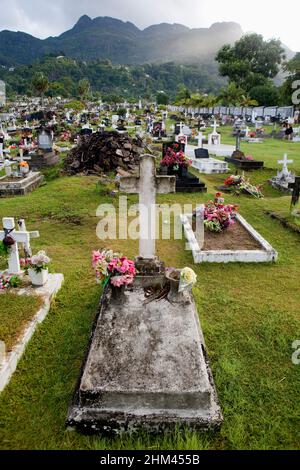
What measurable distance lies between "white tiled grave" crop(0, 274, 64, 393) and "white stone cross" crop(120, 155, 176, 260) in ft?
4.83

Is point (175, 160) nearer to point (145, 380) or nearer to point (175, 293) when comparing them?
point (175, 293)

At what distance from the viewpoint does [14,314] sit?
14.9 ft

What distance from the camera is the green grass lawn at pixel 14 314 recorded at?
4.16m

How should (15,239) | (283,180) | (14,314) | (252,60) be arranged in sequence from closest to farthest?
(14,314) < (15,239) < (283,180) < (252,60)

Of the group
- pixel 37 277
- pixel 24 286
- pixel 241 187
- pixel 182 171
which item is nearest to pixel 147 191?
pixel 37 277

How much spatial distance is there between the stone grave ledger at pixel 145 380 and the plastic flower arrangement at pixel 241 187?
8.13 meters

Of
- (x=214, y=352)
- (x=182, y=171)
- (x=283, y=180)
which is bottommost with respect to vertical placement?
(x=214, y=352)

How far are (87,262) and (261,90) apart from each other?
172 ft

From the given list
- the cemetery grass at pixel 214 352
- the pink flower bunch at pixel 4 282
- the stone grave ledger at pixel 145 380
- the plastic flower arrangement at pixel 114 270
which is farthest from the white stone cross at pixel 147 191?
the pink flower bunch at pixel 4 282

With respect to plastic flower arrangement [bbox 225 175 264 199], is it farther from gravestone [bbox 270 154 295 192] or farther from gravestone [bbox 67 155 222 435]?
gravestone [bbox 67 155 222 435]

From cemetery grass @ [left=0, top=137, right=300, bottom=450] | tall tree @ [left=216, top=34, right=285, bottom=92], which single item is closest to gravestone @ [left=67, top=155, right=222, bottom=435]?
cemetery grass @ [left=0, top=137, right=300, bottom=450]

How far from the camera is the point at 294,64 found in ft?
116

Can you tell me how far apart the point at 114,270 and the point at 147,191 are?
131 cm

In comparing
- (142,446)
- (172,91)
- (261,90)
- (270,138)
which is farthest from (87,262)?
(172,91)
